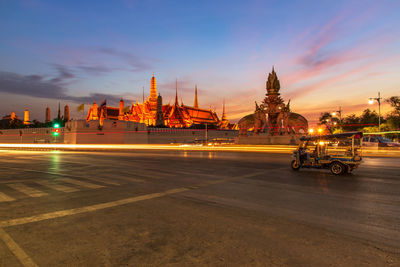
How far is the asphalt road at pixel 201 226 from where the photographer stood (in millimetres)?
3459

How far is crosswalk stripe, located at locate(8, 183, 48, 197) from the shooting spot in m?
7.50

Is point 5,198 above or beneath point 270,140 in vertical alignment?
beneath

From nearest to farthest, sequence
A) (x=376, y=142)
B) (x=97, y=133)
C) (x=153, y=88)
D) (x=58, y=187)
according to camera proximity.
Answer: (x=58, y=187)
(x=376, y=142)
(x=97, y=133)
(x=153, y=88)

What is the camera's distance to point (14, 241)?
4031 mm

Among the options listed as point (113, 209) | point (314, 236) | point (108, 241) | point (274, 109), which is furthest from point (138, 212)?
point (274, 109)

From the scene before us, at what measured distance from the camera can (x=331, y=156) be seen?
11.7 meters

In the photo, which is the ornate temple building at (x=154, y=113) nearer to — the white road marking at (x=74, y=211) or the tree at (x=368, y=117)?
the tree at (x=368, y=117)

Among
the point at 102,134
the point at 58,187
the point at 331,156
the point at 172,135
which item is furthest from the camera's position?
the point at 172,135

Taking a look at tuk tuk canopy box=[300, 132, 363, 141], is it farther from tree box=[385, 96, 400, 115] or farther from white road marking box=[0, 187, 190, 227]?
tree box=[385, 96, 400, 115]

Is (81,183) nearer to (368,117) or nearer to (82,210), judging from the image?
(82,210)

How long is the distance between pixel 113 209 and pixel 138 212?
723 mm

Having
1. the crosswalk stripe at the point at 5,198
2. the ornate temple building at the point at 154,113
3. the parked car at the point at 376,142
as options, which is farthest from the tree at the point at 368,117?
the ornate temple building at the point at 154,113

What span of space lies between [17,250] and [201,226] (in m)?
3.00

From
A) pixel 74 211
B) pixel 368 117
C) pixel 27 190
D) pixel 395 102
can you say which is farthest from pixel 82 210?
pixel 368 117
